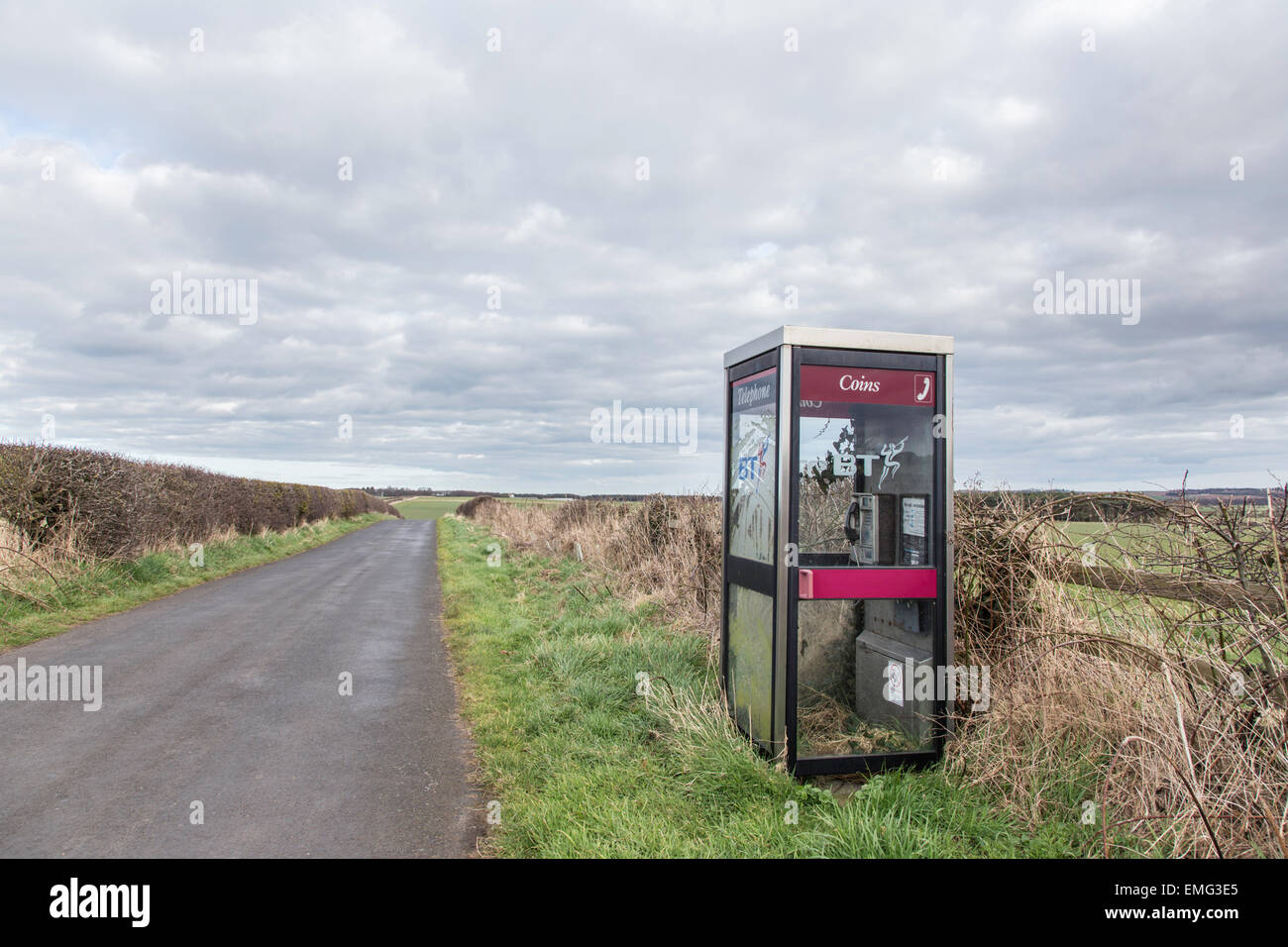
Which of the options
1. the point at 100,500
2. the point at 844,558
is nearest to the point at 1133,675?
the point at 844,558

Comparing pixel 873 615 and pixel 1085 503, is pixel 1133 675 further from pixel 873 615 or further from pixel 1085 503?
pixel 873 615

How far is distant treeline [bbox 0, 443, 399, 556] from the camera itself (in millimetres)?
11867

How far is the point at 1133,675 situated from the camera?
393 cm

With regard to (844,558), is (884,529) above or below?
above

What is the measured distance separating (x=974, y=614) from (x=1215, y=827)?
2.11 meters

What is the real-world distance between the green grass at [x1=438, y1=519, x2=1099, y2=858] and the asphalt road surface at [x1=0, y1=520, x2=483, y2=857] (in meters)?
0.39

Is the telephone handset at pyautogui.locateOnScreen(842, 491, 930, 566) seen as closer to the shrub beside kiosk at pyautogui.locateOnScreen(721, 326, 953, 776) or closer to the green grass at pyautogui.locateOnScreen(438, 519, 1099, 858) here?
the shrub beside kiosk at pyautogui.locateOnScreen(721, 326, 953, 776)

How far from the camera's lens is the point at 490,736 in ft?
18.0

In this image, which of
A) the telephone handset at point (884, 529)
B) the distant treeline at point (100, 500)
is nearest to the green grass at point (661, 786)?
the telephone handset at point (884, 529)

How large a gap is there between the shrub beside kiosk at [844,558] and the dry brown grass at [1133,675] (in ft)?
1.07

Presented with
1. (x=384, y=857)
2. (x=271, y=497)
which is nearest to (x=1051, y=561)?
(x=384, y=857)
